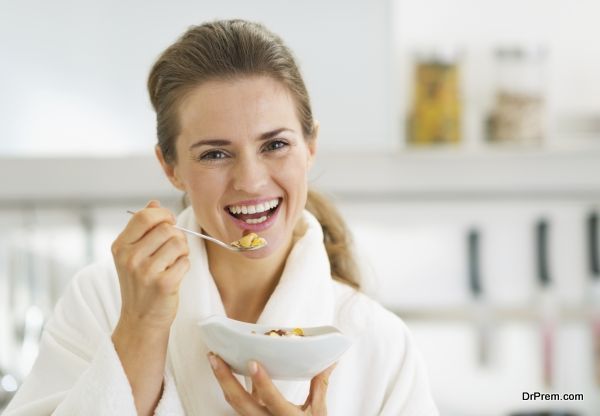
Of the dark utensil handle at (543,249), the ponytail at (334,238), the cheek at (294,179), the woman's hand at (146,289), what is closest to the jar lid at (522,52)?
the dark utensil handle at (543,249)

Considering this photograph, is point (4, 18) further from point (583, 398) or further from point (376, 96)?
point (583, 398)

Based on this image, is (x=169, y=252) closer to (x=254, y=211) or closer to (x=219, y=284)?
(x=254, y=211)

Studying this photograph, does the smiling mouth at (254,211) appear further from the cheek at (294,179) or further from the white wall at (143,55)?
Answer: the white wall at (143,55)

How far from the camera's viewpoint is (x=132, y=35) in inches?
81.3

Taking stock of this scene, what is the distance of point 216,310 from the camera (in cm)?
131

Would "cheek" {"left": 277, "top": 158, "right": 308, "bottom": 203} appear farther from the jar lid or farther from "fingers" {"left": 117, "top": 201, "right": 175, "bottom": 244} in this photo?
the jar lid

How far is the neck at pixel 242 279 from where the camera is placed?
1.37 meters

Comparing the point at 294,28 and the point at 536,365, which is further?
the point at 536,365

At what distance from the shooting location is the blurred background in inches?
81.0

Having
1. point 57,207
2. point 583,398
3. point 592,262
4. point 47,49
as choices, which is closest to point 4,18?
point 47,49

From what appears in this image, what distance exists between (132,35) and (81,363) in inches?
40.1

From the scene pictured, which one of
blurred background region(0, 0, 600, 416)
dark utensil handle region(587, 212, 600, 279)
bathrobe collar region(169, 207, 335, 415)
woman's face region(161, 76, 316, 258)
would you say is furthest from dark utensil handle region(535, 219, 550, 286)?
woman's face region(161, 76, 316, 258)

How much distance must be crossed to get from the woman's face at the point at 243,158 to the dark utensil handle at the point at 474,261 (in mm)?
1162

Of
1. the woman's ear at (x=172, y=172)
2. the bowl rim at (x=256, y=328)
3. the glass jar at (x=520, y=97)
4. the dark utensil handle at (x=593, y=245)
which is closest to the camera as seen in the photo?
the bowl rim at (x=256, y=328)
